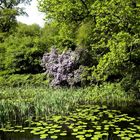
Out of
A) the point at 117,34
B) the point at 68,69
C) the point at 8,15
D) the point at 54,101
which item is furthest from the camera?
the point at 8,15

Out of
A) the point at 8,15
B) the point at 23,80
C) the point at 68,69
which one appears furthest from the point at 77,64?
the point at 8,15

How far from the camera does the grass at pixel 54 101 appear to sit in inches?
366

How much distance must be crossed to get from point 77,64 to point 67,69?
61cm

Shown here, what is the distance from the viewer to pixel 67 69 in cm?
1576

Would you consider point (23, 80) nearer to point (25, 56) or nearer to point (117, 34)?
point (25, 56)

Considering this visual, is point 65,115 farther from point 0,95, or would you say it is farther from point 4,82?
point 4,82

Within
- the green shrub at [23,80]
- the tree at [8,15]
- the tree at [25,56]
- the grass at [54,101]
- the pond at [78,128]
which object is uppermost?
the tree at [8,15]

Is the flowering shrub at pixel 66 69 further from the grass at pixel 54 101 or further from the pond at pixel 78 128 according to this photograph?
the pond at pixel 78 128

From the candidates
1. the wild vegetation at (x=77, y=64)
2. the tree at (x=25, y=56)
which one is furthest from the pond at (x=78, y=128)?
the tree at (x=25, y=56)

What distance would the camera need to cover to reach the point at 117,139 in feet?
23.2

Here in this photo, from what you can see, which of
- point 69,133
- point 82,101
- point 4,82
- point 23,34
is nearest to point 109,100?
point 82,101

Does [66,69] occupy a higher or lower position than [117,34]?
lower

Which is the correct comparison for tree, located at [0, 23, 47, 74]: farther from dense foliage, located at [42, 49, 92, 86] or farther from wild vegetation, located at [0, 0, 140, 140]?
Result: dense foliage, located at [42, 49, 92, 86]

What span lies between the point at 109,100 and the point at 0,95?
4.42 m
